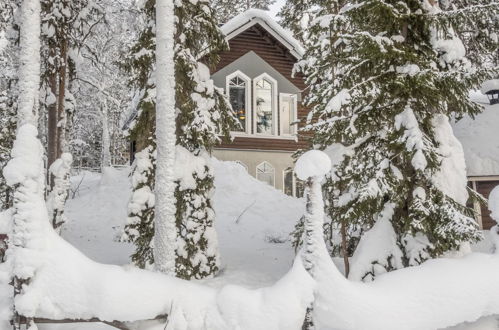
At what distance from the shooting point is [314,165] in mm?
3672

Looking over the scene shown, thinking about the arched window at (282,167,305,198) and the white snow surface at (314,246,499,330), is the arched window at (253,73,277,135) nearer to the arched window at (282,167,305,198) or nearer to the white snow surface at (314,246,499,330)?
the arched window at (282,167,305,198)

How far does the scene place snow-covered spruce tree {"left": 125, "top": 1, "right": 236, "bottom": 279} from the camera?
26.7 ft

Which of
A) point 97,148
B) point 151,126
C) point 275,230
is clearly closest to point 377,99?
point 151,126

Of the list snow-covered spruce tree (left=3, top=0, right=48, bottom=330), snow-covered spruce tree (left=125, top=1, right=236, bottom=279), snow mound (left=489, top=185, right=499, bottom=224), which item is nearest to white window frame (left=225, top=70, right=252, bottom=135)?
snow-covered spruce tree (left=125, top=1, right=236, bottom=279)

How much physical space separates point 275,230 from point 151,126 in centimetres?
704

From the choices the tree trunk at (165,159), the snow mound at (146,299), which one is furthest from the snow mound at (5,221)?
the tree trunk at (165,159)

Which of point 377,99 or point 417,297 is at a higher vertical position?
point 377,99

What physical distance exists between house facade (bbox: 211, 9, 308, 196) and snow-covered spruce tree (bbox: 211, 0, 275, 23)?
40.7ft

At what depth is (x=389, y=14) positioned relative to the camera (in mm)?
6074

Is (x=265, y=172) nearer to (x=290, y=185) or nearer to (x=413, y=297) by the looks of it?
(x=290, y=185)

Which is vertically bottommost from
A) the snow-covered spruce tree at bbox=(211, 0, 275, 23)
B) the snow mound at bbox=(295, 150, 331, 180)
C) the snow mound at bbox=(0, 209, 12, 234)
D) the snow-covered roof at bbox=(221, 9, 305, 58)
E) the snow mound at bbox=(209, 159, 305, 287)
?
the snow mound at bbox=(209, 159, 305, 287)

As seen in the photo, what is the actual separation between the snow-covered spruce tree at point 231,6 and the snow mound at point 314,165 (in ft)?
94.1

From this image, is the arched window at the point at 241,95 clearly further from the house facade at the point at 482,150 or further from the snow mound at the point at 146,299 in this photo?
the snow mound at the point at 146,299

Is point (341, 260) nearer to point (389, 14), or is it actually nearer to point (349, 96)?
point (349, 96)
